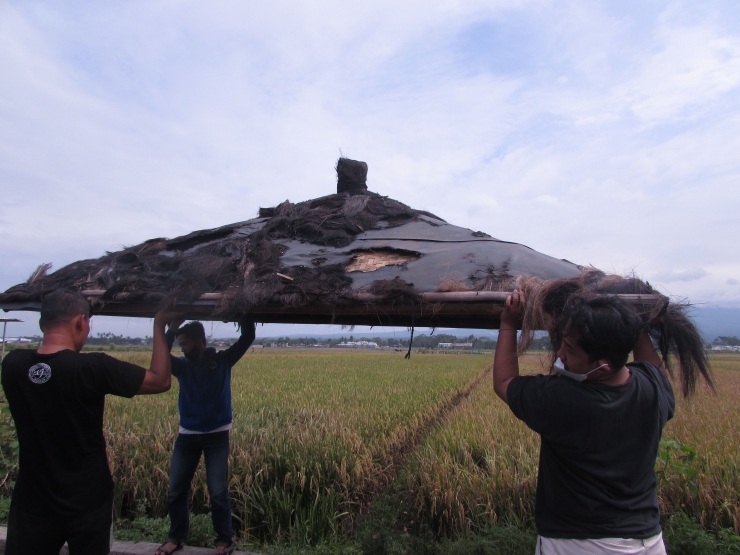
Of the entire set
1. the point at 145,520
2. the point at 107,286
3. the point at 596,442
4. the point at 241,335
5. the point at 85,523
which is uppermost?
the point at 107,286

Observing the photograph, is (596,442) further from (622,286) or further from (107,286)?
(107,286)

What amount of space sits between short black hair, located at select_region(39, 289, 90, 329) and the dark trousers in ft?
2.84

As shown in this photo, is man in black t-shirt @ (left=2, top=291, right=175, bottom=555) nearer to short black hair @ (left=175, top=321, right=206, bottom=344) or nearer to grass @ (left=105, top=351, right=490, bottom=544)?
short black hair @ (left=175, top=321, right=206, bottom=344)

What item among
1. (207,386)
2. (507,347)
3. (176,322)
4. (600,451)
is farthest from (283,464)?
(600,451)

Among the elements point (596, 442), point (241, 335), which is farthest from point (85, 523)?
point (596, 442)

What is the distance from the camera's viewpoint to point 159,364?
2438 mm

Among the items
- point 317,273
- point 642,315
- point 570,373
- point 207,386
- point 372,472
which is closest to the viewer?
point 570,373

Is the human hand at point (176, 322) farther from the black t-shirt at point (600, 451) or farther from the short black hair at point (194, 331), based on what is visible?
the black t-shirt at point (600, 451)

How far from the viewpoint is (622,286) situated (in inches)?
84.7

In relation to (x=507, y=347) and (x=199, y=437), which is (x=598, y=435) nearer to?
(x=507, y=347)

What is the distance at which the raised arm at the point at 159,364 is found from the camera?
91.6 inches

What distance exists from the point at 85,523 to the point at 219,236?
1.99 meters

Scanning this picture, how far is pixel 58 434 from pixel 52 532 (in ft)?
1.53

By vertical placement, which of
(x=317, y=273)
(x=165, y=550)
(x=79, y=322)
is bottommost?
(x=165, y=550)
